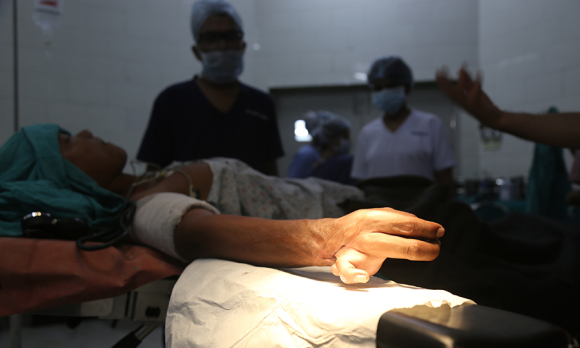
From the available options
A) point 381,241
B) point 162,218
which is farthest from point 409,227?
point 162,218

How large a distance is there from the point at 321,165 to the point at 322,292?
7.61ft

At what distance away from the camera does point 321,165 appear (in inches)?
115

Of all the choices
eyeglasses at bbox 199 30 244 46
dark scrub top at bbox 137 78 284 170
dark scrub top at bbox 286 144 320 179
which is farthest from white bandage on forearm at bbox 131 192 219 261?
dark scrub top at bbox 286 144 320 179

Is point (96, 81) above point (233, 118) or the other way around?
above

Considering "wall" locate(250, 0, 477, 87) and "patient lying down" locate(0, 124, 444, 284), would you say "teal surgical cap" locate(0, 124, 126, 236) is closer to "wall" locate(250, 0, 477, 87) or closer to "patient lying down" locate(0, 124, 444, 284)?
"patient lying down" locate(0, 124, 444, 284)

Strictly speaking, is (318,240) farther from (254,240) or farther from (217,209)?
(217,209)

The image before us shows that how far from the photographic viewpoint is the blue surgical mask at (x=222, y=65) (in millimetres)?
1990

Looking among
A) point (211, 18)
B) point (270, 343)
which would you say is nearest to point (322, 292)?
point (270, 343)

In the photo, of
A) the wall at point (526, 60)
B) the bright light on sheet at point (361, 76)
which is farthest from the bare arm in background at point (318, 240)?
the bright light on sheet at point (361, 76)

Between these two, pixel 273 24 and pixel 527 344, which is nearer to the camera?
pixel 527 344

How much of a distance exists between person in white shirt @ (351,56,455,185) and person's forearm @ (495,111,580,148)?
38.3 inches

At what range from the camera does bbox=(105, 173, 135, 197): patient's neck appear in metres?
1.53

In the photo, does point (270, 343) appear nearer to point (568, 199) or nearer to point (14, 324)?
point (14, 324)

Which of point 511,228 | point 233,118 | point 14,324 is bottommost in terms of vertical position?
point 14,324
